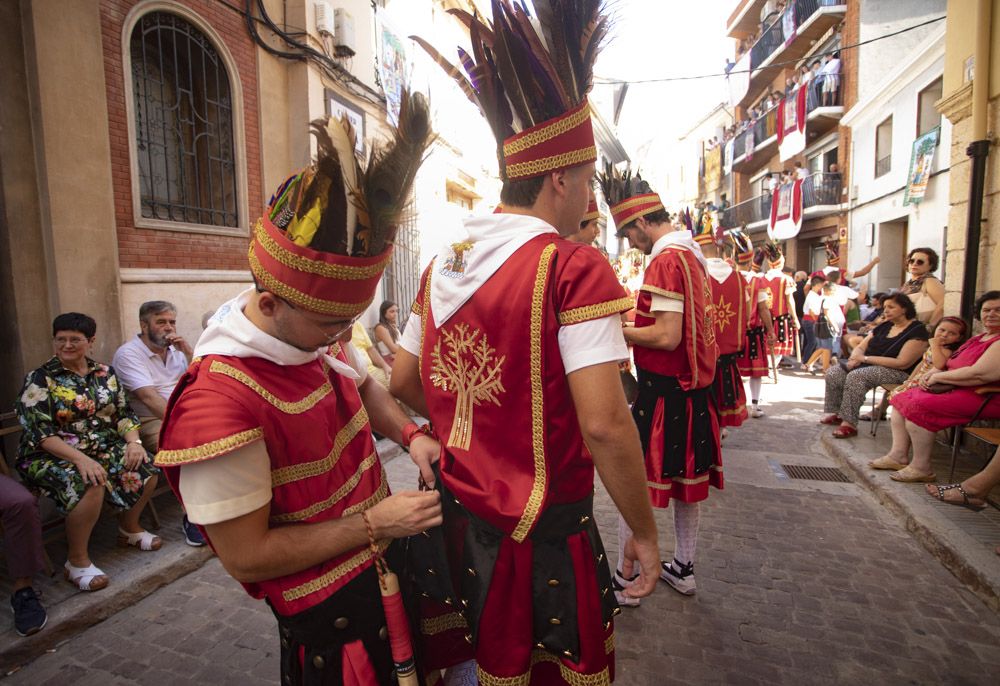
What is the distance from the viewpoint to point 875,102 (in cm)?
1509

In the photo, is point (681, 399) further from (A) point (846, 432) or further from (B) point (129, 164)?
(B) point (129, 164)

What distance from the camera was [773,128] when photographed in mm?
22938

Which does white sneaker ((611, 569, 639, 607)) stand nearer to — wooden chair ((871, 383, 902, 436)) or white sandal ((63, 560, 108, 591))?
white sandal ((63, 560, 108, 591))

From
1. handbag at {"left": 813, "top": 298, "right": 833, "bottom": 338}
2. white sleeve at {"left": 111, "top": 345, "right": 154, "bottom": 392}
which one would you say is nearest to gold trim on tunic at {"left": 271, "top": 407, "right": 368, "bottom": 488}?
white sleeve at {"left": 111, "top": 345, "right": 154, "bottom": 392}

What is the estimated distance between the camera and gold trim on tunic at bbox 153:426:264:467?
1101 mm

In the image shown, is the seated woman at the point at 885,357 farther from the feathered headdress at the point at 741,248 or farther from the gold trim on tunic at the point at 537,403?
the gold trim on tunic at the point at 537,403

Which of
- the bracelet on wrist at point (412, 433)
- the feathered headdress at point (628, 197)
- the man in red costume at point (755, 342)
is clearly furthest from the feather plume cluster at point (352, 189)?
the man in red costume at point (755, 342)

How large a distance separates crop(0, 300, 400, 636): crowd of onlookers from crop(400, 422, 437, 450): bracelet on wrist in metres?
2.78

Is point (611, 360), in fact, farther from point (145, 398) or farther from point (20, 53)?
point (20, 53)

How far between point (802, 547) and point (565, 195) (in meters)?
3.58

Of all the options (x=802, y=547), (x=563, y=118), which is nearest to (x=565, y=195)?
(x=563, y=118)

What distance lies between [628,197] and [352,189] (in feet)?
8.50

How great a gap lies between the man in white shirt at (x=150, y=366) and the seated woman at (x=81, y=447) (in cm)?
27

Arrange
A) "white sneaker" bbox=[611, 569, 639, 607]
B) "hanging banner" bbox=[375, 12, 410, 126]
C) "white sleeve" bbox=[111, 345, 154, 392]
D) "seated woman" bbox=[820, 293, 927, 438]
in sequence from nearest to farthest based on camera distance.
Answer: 1. "white sneaker" bbox=[611, 569, 639, 607]
2. "white sleeve" bbox=[111, 345, 154, 392]
3. "seated woman" bbox=[820, 293, 927, 438]
4. "hanging banner" bbox=[375, 12, 410, 126]
